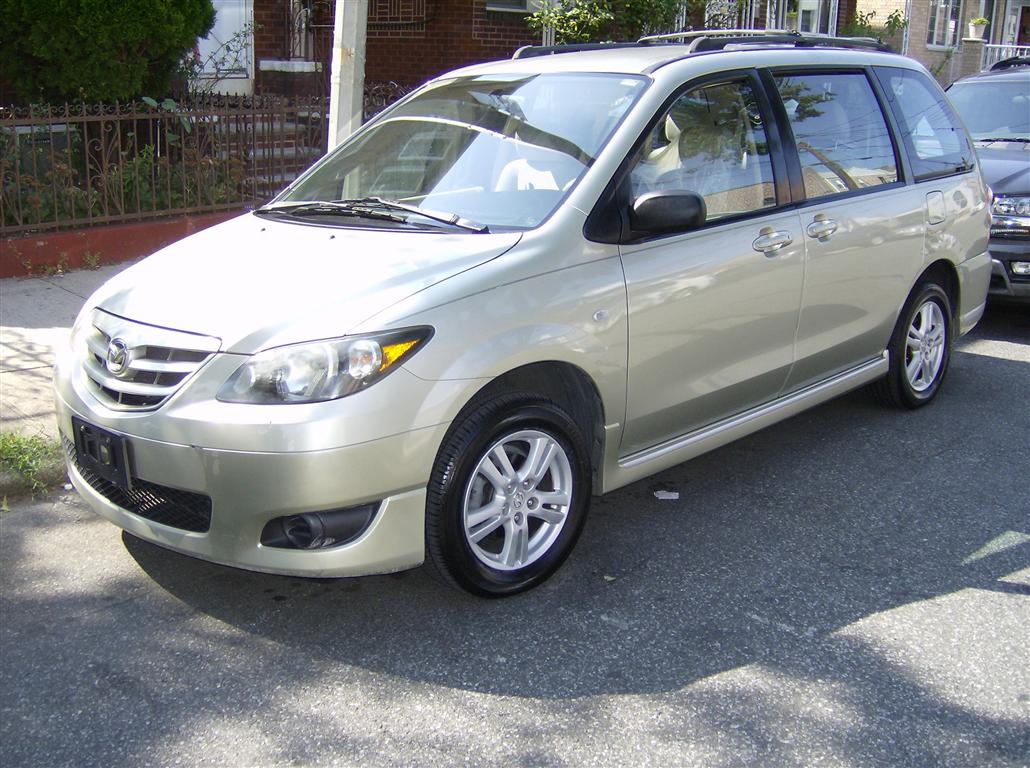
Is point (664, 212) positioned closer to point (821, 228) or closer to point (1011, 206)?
point (821, 228)

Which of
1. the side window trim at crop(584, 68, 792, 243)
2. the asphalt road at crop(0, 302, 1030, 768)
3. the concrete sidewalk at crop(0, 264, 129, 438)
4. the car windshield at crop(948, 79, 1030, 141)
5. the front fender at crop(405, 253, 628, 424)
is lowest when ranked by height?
the asphalt road at crop(0, 302, 1030, 768)

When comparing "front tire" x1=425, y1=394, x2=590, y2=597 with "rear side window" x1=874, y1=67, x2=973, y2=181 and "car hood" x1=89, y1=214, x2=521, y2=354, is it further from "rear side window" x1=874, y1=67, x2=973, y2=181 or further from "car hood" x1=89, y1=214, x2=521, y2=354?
"rear side window" x1=874, y1=67, x2=973, y2=181

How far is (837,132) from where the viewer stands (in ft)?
17.1

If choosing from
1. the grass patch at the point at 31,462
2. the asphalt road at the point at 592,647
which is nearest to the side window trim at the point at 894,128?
the asphalt road at the point at 592,647

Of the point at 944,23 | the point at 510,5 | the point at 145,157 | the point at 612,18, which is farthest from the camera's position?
the point at 944,23

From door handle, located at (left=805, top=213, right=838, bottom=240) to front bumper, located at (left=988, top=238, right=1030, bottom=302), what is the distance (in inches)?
134

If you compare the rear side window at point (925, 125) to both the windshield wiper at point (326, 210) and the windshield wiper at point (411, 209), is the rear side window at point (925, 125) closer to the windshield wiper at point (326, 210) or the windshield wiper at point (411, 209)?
the windshield wiper at point (411, 209)

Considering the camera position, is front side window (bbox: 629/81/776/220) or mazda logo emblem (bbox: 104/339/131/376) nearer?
mazda logo emblem (bbox: 104/339/131/376)

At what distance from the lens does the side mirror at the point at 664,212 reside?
4.02 metres

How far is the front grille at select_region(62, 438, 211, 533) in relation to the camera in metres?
3.53

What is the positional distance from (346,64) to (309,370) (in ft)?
11.8

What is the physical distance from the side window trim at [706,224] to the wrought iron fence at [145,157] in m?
5.31

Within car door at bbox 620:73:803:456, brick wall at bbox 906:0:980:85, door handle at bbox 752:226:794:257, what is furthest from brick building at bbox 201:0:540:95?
brick wall at bbox 906:0:980:85

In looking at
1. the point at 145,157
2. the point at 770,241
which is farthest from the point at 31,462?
the point at 145,157
